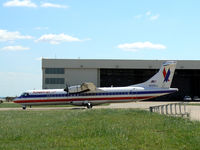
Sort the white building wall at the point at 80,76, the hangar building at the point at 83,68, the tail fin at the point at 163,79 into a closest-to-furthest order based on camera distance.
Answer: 1. the tail fin at the point at 163,79
2. the hangar building at the point at 83,68
3. the white building wall at the point at 80,76

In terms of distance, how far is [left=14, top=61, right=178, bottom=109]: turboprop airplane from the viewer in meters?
40.6

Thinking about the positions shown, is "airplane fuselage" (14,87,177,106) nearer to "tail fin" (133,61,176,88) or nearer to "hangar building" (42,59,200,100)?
"tail fin" (133,61,176,88)

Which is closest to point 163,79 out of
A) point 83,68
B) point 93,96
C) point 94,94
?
point 94,94

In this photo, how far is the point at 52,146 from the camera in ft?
33.3

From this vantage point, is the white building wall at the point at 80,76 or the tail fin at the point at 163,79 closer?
the tail fin at the point at 163,79

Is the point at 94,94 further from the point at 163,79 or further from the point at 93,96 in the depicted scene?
the point at 163,79

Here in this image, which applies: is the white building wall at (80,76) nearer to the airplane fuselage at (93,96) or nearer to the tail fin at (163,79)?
the airplane fuselage at (93,96)

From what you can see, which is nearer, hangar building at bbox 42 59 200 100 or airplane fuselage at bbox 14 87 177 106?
airplane fuselage at bbox 14 87 177 106

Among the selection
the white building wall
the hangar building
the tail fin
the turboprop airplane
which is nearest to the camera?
the turboprop airplane

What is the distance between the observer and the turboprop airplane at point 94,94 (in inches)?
1599

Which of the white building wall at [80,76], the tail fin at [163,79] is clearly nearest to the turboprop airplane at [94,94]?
the tail fin at [163,79]

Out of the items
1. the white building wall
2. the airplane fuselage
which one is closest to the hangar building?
the white building wall

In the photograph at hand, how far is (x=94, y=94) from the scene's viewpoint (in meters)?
41.4

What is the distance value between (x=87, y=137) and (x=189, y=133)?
4.18m
